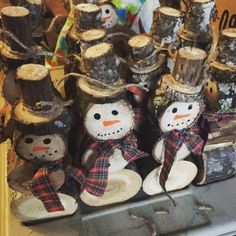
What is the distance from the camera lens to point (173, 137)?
0.63 meters

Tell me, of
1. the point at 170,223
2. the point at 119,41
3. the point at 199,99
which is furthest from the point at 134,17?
the point at 170,223

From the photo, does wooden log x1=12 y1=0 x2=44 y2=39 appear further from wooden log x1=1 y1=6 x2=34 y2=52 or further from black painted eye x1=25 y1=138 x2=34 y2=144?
black painted eye x1=25 y1=138 x2=34 y2=144

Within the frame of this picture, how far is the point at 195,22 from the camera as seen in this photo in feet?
2.17

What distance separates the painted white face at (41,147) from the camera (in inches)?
21.9

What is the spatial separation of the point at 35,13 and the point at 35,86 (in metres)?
0.22

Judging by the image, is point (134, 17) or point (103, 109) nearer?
point (103, 109)

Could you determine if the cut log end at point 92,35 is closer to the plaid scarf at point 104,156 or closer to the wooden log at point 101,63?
the wooden log at point 101,63

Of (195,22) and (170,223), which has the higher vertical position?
(195,22)

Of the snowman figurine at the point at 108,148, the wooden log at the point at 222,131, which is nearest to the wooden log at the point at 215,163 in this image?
the wooden log at the point at 222,131

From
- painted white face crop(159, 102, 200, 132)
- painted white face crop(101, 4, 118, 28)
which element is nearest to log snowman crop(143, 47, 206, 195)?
painted white face crop(159, 102, 200, 132)

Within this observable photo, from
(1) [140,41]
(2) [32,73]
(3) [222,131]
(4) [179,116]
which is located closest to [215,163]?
(3) [222,131]

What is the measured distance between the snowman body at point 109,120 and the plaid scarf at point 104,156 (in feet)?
0.04

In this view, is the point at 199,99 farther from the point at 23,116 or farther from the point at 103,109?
the point at 23,116

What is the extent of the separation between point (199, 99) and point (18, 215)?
34 cm
